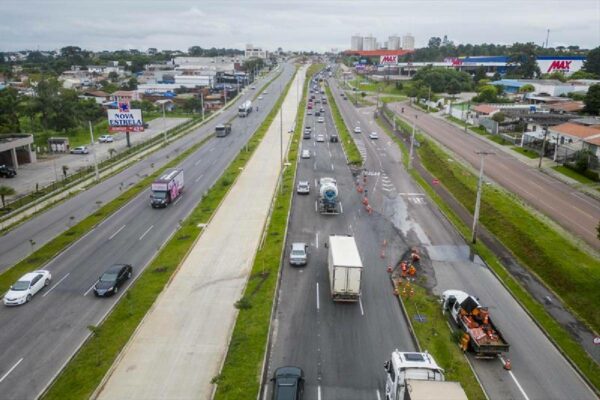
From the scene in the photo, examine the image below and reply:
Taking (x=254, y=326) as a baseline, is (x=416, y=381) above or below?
above

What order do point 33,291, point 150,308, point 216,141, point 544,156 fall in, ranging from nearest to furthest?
point 150,308 < point 33,291 < point 544,156 < point 216,141

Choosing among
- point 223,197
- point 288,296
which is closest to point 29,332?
point 288,296

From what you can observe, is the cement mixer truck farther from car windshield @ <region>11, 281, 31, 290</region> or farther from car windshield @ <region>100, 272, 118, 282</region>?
car windshield @ <region>11, 281, 31, 290</region>

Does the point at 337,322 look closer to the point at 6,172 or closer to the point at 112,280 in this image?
the point at 112,280

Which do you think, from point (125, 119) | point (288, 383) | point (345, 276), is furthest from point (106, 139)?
point (288, 383)

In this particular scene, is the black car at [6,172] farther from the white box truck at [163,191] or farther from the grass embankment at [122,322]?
the grass embankment at [122,322]

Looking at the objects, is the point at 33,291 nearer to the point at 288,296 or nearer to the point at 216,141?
the point at 288,296

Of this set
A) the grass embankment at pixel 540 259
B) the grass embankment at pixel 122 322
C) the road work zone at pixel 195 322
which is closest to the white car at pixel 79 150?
the grass embankment at pixel 122 322
